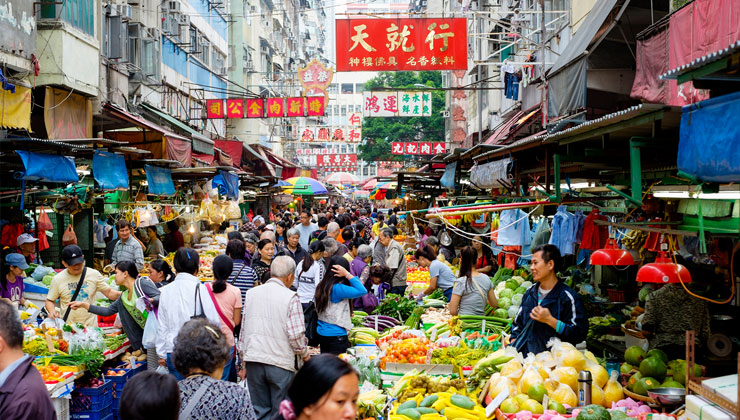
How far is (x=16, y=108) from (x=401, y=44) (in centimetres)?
834

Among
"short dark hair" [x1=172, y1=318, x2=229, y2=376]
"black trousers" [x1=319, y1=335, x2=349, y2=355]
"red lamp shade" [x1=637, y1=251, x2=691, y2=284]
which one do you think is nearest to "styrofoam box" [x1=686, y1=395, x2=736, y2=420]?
"red lamp shade" [x1=637, y1=251, x2=691, y2=284]

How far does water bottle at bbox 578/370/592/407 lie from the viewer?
5148 millimetres

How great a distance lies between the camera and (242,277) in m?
8.46

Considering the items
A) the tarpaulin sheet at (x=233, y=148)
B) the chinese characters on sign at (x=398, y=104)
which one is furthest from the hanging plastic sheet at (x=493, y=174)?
the tarpaulin sheet at (x=233, y=148)

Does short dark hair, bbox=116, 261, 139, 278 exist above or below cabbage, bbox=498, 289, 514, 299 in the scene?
above

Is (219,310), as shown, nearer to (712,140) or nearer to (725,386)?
(725,386)

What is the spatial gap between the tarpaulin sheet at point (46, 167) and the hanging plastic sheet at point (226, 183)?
248 inches

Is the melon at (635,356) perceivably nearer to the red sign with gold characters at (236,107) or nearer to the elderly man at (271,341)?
the elderly man at (271,341)

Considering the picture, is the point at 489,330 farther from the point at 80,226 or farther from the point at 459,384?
the point at 80,226

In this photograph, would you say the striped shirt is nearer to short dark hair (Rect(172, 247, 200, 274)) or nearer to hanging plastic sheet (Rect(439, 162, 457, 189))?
short dark hair (Rect(172, 247, 200, 274))

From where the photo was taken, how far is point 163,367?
6.35 metres

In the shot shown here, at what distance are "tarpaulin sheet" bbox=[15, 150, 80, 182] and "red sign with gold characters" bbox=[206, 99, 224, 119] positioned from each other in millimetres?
12792

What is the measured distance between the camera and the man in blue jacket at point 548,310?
18.9 feet

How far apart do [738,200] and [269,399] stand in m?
4.56
